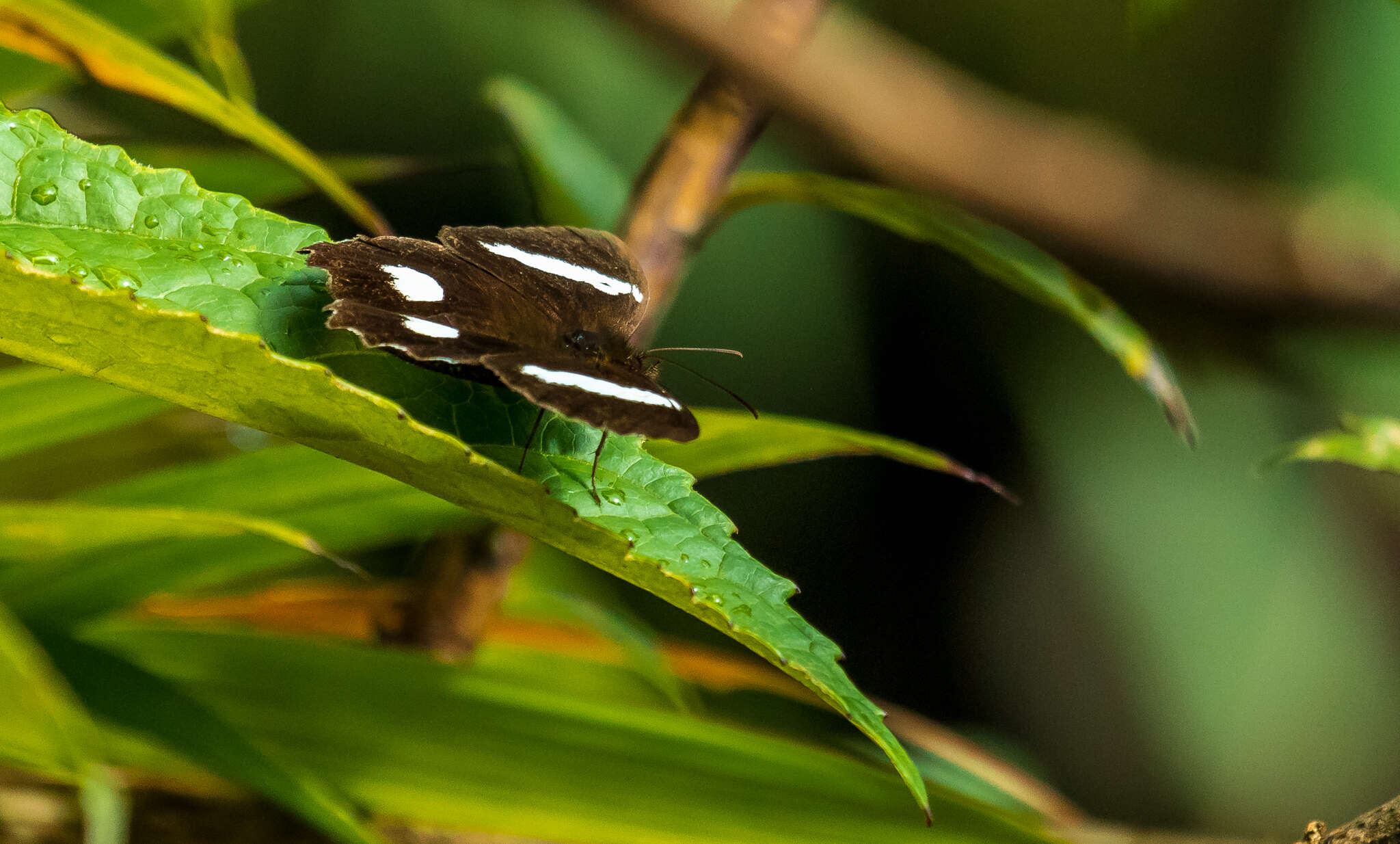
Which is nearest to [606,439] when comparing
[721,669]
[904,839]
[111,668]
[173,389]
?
[173,389]

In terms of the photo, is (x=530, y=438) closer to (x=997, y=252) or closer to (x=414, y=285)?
(x=414, y=285)

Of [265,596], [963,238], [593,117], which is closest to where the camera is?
[963,238]

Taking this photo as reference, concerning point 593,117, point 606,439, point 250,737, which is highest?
point 593,117

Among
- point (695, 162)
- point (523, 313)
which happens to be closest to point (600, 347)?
point (523, 313)

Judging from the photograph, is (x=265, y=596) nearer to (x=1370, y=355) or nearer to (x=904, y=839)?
(x=904, y=839)

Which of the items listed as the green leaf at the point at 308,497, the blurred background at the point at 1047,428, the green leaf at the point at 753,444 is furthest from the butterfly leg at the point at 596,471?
the blurred background at the point at 1047,428

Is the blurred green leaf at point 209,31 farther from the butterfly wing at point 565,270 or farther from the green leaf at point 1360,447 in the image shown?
the green leaf at point 1360,447

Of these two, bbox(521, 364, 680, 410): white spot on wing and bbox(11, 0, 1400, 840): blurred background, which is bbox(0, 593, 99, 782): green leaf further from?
bbox(11, 0, 1400, 840): blurred background

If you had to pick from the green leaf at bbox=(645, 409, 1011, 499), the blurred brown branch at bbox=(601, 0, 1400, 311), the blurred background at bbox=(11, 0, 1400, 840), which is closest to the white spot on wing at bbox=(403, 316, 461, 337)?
the green leaf at bbox=(645, 409, 1011, 499)
